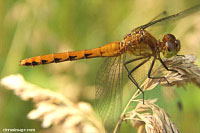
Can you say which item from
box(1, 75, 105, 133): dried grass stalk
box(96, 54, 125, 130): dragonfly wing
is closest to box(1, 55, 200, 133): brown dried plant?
box(1, 75, 105, 133): dried grass stalk

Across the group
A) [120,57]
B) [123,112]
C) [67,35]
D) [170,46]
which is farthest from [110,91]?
[67,35]

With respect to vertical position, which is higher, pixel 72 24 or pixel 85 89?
pixel 72 24

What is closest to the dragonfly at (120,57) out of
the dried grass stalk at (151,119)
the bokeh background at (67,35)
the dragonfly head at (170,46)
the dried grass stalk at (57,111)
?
the dragonfly head at (170,46)

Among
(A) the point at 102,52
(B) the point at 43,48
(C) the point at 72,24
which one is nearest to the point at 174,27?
(A) the point at 102,52

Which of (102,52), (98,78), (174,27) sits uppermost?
(174,27)

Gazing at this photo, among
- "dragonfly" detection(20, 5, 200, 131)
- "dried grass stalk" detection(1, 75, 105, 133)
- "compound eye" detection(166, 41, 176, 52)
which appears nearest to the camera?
"dried grass stalk" detection(1, 75, 105, 133)

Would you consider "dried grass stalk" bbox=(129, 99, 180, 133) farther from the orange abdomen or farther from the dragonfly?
the orange abdomen

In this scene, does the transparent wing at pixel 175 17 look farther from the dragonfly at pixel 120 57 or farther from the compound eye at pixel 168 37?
the compound eye at pixel 168 37

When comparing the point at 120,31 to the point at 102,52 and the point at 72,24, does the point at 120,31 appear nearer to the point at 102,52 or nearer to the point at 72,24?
the point at 72,24
